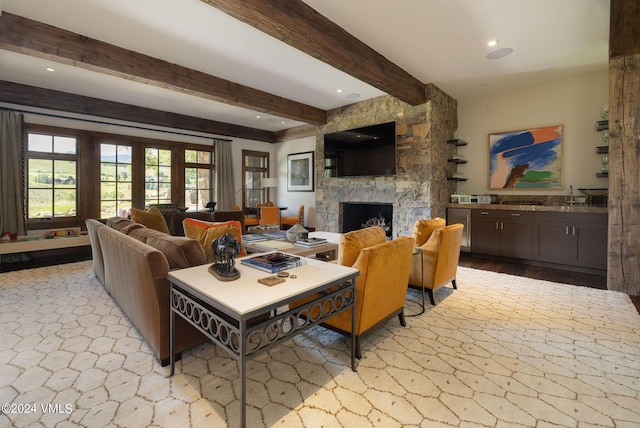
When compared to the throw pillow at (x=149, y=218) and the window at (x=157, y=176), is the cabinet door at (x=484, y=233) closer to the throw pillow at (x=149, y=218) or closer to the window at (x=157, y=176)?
the throw pillow at (x=149, y=218)

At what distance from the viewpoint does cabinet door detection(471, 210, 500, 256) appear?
4.78 metres

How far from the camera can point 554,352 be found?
2.11 m

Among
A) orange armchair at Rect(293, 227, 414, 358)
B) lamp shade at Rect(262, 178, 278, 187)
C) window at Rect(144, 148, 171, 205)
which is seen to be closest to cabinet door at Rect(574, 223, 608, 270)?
orange armchair at Rect(293, 227, 414, 358)

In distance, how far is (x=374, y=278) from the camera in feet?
6.57

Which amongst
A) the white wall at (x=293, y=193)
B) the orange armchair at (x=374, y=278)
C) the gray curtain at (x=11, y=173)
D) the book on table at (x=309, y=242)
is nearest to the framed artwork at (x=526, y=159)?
the book on table at (x=309, y=242)

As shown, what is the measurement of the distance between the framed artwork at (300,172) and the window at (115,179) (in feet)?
12.0

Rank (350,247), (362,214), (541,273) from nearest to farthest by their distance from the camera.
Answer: (350,247)
(541,273)
(362,214)

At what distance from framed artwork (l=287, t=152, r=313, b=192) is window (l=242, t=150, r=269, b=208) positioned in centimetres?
76

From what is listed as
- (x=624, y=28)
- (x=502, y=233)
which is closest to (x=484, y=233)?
(x=502, y=233)

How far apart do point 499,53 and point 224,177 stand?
5.92 m

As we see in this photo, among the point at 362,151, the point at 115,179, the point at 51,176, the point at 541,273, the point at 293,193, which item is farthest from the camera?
the point at 293,193

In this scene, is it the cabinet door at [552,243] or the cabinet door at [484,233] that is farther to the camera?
the cabinet door at [484,233]

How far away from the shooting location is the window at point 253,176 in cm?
792

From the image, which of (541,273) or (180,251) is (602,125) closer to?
(541,273)
